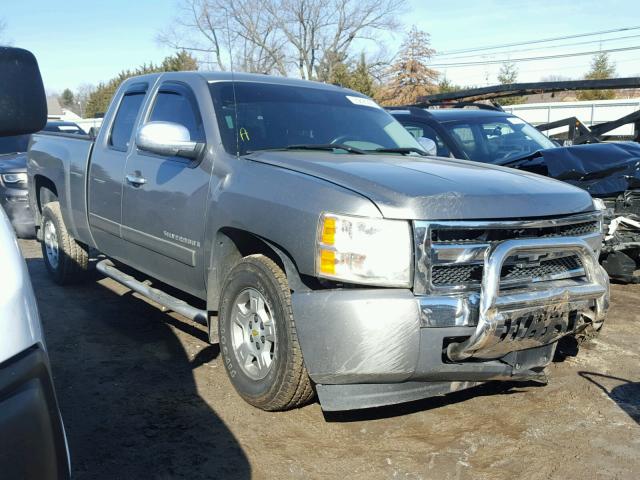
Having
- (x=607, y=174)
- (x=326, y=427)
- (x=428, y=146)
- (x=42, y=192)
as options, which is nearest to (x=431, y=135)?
(x=607, y=174)

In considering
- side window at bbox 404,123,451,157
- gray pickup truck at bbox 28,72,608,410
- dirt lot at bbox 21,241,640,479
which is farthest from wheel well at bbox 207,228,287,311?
side window at bbox 404,123,451,157

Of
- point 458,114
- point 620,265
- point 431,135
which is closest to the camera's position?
point 620,265

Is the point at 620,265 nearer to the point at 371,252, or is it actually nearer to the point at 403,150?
the point at 403,150

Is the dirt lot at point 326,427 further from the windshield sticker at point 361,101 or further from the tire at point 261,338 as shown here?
the windshield sticker at point 361,101

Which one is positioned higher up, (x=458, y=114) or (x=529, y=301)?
(x=458, y=114)

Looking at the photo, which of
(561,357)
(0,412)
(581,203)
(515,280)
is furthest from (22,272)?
(561,357)

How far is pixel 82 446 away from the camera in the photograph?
307 centimetres

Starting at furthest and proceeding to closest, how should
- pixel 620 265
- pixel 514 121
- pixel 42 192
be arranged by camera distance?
pixel 514 121 < pixel 42 192 < pixel 620 265

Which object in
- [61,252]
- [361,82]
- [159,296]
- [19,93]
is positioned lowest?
[61,252]

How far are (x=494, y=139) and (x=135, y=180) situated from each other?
14.7 ft

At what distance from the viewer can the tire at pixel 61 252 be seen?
20.2ft

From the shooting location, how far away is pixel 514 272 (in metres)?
3.10

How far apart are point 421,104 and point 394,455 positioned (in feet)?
25.3

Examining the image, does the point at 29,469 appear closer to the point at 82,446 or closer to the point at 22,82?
the point at 22,82
